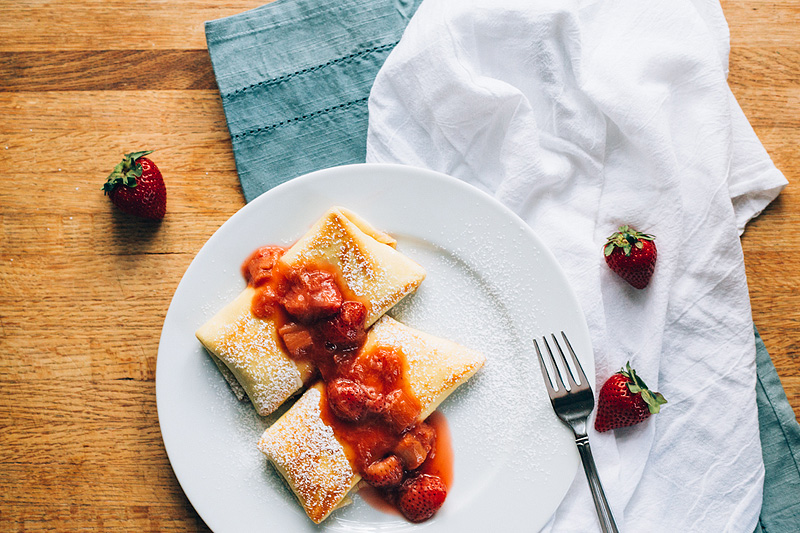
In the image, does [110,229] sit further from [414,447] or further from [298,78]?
[414,447]

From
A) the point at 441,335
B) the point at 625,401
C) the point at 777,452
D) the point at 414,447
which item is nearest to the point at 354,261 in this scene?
the point at 441,335

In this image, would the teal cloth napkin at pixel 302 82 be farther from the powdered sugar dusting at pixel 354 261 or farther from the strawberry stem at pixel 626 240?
the strawberry stem at pixel 626 240

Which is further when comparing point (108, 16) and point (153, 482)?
point (108, 16)

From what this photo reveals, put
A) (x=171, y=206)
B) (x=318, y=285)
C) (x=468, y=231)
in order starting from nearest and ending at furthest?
1. (x=318, y=285)
2. (x=468, y=231)
3. (x=171, y=206)

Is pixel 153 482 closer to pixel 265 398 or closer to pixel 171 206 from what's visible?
pixel 265 398

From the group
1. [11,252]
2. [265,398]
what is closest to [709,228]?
[265,398]

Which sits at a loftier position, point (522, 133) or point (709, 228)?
point (522, 133)

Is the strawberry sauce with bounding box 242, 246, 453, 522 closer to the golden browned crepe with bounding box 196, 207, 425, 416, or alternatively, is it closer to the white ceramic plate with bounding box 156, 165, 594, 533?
the golden browned crepe with bounding box 196, 207, 425, 416

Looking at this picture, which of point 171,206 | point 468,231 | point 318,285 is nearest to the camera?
point 318,285
